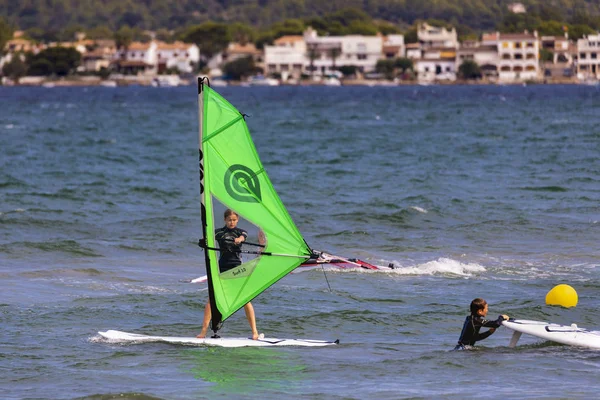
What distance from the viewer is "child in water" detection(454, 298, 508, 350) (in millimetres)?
13742

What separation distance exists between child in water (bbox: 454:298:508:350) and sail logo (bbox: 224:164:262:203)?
2.92 m

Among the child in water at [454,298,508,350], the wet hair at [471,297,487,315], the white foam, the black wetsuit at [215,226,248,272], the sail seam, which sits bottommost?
the white foam

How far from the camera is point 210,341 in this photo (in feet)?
46.0

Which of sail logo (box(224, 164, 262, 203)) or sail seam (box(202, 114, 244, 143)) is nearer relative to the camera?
sail seam (box(202, 114, 244, 143))

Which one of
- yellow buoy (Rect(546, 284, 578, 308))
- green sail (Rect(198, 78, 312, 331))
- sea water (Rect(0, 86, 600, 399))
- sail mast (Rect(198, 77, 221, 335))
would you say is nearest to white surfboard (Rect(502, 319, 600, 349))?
sea water (Rect(0, 86, 600, 399))

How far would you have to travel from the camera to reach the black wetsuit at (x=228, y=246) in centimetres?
1362

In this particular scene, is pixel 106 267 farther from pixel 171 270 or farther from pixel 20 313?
pixel 20 313

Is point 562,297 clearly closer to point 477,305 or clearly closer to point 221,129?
point 477,305

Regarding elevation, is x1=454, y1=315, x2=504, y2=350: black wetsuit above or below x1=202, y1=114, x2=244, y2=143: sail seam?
below

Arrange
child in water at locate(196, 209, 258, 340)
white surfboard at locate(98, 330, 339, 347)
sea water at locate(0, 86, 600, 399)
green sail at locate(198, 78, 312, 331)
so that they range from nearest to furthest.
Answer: sea water at locate(0, 86, 600, 399) < green sail at locate(198, 78, 312, 331) < child in water at locate(196, 209, 258, 340) < white surfboard at locate(98, 330, 339, 347)

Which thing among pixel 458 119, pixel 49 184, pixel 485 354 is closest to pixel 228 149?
pixel 485 354

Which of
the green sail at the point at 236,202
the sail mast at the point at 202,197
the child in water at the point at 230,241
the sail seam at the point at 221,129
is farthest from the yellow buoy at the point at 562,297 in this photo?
the sail seam at the point at 221,129

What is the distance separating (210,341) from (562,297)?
5.06m

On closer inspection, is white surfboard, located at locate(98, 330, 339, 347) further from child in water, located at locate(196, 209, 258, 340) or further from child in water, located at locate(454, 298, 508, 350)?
child in water, located at locate(454, 298, 508, 350)
